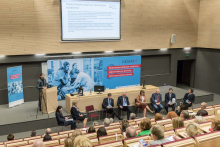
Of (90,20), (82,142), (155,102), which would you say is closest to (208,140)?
(82,142)

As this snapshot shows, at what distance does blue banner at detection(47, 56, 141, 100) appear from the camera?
424 inches

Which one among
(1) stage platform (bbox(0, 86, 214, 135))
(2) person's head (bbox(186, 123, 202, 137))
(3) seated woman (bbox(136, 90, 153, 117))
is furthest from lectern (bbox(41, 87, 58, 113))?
(2) person's head (bbox(186, 123, 202, 137))

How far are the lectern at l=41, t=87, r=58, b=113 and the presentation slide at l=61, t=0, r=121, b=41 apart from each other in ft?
9.77

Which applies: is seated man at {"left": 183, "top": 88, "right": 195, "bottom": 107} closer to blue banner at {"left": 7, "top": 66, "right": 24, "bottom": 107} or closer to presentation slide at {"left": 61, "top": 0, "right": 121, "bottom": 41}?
presentation slide at {"left": 61, "top": 0, "right": 121, "bottom": 41}

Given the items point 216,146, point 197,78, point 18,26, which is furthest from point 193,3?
point 216,146

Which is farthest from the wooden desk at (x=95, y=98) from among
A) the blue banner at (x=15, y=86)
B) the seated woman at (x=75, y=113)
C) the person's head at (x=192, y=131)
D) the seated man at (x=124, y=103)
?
the person's head at (x=192, y=131)

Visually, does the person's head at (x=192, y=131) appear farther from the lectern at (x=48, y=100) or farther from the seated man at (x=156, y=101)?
the lectern at (x=48, y=100)

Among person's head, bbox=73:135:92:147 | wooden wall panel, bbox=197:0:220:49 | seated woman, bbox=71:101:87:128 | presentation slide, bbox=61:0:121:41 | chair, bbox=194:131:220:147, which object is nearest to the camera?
person's head, bbox=73:135:92:147

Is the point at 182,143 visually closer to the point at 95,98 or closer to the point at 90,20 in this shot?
the point at 95,98

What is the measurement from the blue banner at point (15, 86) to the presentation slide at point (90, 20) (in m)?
2.55

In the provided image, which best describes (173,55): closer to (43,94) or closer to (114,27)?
(114,27)

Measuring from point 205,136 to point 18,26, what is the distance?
28.5ft

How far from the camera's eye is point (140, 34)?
12508 millimetres

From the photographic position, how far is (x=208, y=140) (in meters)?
3.68
